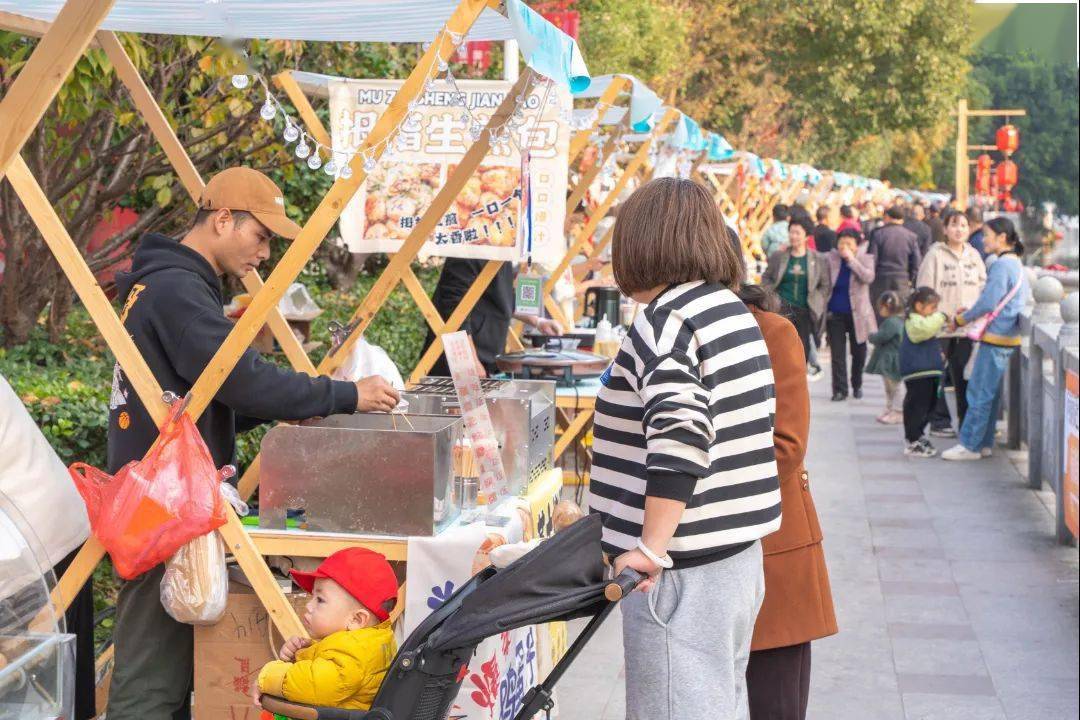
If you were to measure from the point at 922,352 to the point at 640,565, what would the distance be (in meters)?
8.32

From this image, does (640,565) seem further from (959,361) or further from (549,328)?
Result: (959,361)

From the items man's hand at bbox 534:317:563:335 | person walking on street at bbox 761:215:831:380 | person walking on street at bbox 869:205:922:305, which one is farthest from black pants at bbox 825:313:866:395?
man's hand at bbox 534:317:563:335

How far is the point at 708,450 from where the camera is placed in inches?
116

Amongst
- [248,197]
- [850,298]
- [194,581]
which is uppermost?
[248,197]

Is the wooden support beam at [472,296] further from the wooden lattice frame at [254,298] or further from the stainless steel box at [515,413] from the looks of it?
the wooden lattice frame at [254,298]

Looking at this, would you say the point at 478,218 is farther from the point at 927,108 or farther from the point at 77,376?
the point at 927,108

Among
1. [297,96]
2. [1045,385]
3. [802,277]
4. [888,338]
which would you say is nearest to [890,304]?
[888,338]

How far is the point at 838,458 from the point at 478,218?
5465mm

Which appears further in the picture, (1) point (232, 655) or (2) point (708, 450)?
(1) point (232, 655)

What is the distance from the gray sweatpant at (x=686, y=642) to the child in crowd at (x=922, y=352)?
26.1ft

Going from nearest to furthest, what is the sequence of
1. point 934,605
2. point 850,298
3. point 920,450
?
1. point 934,605
2. point 920,450
3. point 850,298

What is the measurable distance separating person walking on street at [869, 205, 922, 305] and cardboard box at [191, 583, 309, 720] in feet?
35.6

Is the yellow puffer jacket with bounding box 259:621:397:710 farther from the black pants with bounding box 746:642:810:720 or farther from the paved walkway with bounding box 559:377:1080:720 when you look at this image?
the paved walkway with bounding box 559:377:1080:720

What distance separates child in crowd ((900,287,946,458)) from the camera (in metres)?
10.6
